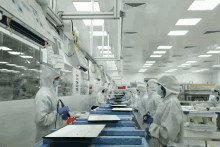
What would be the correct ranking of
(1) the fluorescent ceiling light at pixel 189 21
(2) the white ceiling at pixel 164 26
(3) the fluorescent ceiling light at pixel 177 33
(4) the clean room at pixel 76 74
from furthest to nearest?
(3) the fluorescent ceiling light at pixel 177 33
(1) the fluorescent ceiling light at pixel 189 21
(2) the white ceiling at pixel 164 26
(4) the clean room at pixel 76 74

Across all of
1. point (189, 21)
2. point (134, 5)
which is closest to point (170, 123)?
point (134, 5)

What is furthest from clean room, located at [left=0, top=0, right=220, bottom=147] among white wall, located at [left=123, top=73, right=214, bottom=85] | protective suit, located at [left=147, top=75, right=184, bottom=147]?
white wall, located at [left=123, top=73, right=214, bottom=85]

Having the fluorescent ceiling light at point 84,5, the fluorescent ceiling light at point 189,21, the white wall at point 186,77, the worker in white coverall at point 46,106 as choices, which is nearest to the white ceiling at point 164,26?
the fluorescent ceiling light at point 189,21

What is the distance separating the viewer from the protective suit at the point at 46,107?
2113mm

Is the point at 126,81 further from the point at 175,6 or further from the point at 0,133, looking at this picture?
the point at 0,133

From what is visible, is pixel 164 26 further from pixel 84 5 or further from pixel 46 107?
pixel 46 107

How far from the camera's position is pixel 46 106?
2.21 metres

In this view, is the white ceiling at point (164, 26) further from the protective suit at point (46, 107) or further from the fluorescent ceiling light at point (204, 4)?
the protective suit at point (46, 107)

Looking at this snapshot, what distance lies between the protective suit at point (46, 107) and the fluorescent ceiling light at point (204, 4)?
351cm

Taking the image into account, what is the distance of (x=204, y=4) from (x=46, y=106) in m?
4.06

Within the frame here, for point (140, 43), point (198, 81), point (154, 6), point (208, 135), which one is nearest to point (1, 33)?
point (154, 6)

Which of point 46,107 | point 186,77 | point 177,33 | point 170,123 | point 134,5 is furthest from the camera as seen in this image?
point 186,77

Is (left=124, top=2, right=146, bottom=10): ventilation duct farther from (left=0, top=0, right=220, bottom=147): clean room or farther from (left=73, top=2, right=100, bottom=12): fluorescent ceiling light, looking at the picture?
(left=73, top=2, right=100, bottom=12): fluorescent ceiling light

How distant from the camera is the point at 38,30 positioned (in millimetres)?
1073
